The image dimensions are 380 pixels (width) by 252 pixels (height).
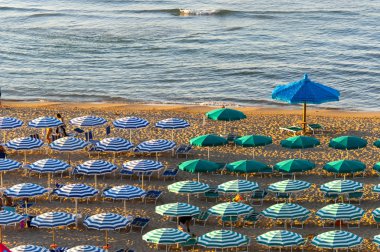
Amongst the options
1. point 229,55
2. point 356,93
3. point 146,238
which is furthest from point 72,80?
point 146,238

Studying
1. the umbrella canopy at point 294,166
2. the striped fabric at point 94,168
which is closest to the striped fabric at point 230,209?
the umbrella canopy at point 294,166

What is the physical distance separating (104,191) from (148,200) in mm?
1365

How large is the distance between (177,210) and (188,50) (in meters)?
32.2

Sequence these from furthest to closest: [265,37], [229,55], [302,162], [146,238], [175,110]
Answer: [265,37], [229,55], [175,110], [302,162], [146,238]

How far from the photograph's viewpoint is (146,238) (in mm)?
24594

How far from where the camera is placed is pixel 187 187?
27.6 m

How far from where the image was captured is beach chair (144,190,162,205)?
2847cm

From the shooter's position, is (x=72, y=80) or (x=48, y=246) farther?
(x=72, y=80)

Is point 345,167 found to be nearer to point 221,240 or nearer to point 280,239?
point 280,239

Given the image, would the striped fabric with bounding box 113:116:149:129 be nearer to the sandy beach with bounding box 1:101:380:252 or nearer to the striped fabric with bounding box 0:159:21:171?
the sandy beach with bounding box 1:101:380:252

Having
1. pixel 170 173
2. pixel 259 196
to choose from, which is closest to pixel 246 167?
pixel 259 196

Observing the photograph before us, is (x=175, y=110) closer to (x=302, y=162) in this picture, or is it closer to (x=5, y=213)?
(x=302, y=162)

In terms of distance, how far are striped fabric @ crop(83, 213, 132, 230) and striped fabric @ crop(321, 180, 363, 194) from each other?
566cm

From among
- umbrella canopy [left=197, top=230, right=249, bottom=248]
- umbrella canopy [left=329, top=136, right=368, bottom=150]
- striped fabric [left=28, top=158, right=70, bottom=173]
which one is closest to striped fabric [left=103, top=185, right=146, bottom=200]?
striped fabric [left=28, top=158, right=70, bottom=173]
